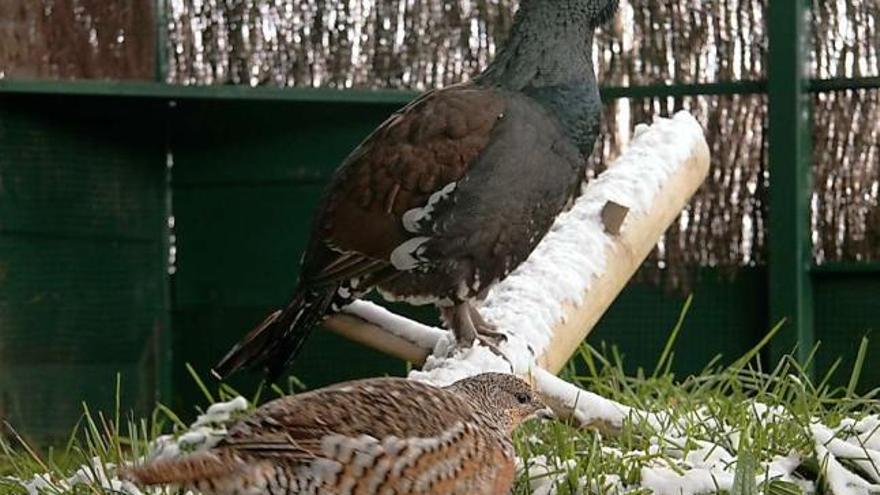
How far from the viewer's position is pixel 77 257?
6.39 meters

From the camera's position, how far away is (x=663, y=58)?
6359mm

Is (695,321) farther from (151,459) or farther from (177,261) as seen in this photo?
(151,459)

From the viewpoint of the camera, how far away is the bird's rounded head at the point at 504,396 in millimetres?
3115

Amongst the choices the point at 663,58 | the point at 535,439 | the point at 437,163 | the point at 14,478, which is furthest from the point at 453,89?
the point at 663,58

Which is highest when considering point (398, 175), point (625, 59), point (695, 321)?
point (625, 59)

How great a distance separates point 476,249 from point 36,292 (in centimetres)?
269

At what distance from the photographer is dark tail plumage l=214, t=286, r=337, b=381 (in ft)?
13.4

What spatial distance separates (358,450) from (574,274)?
5.64ft

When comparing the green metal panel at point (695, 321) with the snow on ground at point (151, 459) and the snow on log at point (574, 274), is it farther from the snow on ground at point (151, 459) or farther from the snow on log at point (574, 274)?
the snow on ground at point (151, 459)

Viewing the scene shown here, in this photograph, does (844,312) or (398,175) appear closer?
(398,175)

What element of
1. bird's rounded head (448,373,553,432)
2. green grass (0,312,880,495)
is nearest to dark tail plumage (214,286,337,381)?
green grass (0,312,880,495)

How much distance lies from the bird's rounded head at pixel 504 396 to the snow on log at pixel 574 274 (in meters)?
0.61

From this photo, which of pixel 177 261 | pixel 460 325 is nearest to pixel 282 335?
pixel 460 325

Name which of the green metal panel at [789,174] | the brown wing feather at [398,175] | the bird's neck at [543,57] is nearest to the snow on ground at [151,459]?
the brown wing feather at [398,175]
